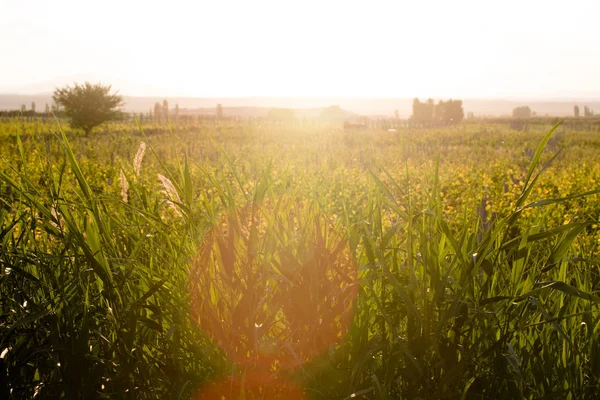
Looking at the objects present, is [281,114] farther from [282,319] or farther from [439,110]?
[282,319]

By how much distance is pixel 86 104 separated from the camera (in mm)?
37875

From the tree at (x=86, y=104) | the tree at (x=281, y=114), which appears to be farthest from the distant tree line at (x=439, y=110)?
the tree at (x=86, y=104)

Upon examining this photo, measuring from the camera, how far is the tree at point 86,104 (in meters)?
37.6

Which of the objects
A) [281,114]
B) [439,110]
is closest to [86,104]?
[281,114]

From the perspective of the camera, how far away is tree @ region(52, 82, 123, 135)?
3759cm

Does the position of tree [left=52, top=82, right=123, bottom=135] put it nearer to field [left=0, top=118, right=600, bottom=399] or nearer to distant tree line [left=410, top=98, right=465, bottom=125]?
field [left=0, top=118, right=600, bottom=399]

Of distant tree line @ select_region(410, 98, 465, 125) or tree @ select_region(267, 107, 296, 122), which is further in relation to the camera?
distant tree line @ select_region(410, 98, 465, 125)

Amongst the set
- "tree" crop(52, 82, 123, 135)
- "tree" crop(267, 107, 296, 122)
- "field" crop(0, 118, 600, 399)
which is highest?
"tree" crop(267, 107, 296, 122)

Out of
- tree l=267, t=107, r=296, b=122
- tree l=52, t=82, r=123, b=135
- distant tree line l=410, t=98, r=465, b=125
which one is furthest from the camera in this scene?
distant tree line l=410, t=98, r=465, b=125

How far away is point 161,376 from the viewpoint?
5.60 feet

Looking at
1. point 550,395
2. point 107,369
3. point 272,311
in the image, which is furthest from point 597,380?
point 107,369

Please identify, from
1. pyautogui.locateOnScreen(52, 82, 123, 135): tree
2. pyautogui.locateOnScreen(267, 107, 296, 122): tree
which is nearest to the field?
pyautogui.locateOnScreen(52, 82, 123, 135): tree

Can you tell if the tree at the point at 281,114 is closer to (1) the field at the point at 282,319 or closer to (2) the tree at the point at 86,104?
(2) the tree at the point at 86,104

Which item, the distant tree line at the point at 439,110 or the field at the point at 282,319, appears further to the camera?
the distant tree line at the point at 439,110
